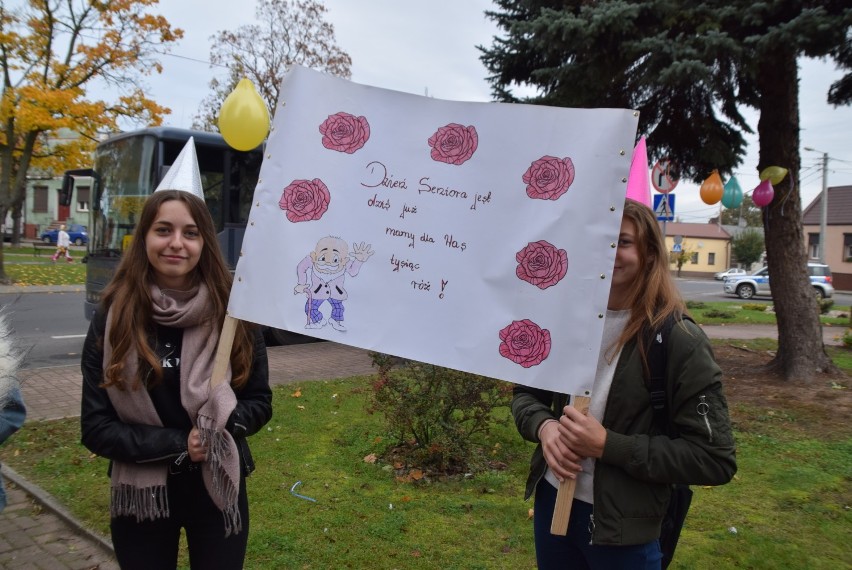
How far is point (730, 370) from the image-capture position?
8.91 m

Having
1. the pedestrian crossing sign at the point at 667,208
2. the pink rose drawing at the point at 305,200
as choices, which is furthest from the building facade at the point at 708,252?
the pink rose drawing at the point at 305,200

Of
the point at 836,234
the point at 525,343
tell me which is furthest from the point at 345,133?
the point at 836,234

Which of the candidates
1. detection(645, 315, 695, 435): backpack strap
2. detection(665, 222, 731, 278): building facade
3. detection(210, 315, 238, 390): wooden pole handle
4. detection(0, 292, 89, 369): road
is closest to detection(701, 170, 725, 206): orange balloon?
detection(645, 315, 695, 435): backpack strap

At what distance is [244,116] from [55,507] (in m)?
2.88

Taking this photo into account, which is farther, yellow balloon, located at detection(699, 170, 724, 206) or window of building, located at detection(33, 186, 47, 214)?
window of building, located at detection(33, 186, 47, 214)

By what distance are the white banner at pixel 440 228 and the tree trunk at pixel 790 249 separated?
732 cm

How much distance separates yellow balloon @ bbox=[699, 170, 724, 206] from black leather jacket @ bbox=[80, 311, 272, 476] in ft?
26.4

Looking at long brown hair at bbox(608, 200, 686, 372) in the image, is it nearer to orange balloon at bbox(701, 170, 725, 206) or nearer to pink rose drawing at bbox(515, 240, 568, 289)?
pink rose drawing at bbox(515, 240, 568, 289)

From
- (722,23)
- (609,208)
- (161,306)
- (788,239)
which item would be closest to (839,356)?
(788,239)

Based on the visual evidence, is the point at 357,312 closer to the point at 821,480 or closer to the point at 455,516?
the point at 455,516

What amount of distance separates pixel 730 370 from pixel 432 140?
330 inches

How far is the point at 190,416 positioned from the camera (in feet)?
6.29

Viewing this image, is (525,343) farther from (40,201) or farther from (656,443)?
(40,201)

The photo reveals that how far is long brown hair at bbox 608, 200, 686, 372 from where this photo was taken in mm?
1791
